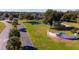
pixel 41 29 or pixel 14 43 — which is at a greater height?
pixel 41 29

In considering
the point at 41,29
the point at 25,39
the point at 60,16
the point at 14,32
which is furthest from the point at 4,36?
the point at 60,16

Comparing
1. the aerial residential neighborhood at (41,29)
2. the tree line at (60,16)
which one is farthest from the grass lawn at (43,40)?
the tree line at (60,16)

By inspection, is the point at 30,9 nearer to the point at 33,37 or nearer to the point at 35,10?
the point at 35,10

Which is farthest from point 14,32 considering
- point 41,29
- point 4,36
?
point 41,29

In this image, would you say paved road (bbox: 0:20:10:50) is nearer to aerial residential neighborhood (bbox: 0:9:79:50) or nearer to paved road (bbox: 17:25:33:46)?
aerial residential neighborhood (bbox: 0:9:79:50)

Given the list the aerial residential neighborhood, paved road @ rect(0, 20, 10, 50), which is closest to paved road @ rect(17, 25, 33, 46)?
the aerial residential neighborhood

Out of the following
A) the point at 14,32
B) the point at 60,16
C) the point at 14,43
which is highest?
the point at 60,16

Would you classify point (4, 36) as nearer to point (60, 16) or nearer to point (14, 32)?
point (14, 32)
